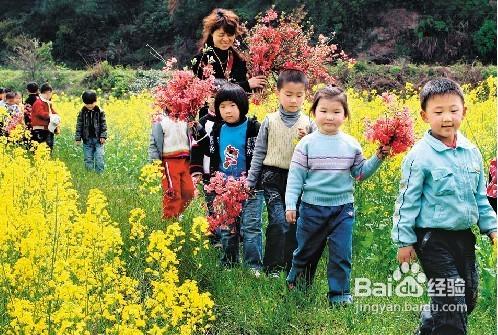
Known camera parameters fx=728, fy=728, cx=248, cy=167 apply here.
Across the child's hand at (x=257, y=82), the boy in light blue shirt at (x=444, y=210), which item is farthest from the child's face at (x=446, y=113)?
the child's hand at (x=257, y=82)

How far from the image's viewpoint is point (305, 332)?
3.67 m

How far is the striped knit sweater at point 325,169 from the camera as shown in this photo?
3973 millimetres

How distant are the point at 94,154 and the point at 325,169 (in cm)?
619

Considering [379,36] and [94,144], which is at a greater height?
[379,36]

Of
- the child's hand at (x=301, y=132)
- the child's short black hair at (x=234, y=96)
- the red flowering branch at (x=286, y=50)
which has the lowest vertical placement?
the child's hand at (x=301, y=132)

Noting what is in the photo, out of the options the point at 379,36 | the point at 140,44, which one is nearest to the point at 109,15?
the point at 140,44

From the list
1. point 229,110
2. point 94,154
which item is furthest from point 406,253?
point 94,154

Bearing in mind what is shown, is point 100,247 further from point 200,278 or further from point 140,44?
point 140,44

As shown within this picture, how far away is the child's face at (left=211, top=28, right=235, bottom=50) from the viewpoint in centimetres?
510

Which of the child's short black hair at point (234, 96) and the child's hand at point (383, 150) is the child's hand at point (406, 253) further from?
the child's short black hair at point (234, 96)

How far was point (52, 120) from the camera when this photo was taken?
1023 cm

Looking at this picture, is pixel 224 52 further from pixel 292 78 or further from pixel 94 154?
pixel 94 154

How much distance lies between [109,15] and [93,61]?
12.4 ft

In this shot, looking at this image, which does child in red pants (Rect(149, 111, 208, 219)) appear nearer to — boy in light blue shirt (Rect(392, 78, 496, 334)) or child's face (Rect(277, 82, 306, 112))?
child's face (Rect(277, 82, 306, 112))
